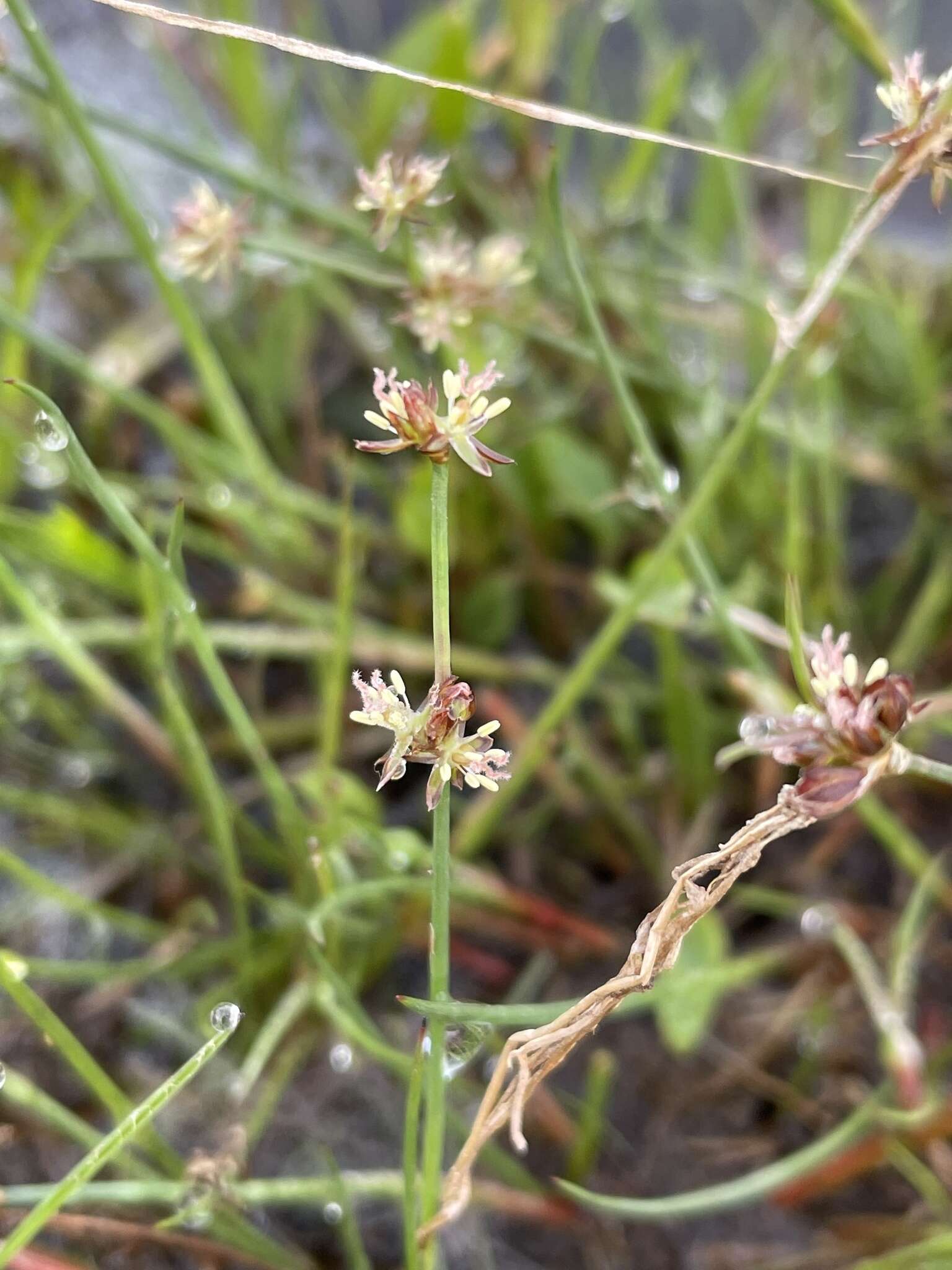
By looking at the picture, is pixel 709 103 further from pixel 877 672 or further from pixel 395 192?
pixel 877 672

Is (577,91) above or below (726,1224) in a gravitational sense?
above

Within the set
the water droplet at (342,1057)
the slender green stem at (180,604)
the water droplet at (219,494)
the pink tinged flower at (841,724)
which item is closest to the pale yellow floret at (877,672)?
the pink tinged flower at (841,724)

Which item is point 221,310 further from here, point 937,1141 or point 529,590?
point 937,1141

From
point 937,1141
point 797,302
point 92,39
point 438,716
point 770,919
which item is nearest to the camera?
point 438,716

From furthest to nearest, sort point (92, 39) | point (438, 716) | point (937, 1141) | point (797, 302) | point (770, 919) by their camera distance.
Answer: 1. point (92, 39)
2. point (797, 302)
3. point (770, 919)
4. point (937, 1141)
5. point (438, 716)

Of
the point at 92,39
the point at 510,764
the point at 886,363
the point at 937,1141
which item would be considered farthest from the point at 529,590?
the point at 92,39

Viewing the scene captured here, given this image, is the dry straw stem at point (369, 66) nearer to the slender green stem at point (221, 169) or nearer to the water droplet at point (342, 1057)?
the slender green stem at point (221, 169)

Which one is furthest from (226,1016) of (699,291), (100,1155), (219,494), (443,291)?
(699,291)

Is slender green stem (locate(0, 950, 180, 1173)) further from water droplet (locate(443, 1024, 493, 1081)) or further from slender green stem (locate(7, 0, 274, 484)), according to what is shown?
slender green stem (locate(7, 0, 274, 484))

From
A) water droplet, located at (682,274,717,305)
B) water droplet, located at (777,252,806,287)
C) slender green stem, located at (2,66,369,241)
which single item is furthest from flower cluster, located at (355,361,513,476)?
water droplet, located at (777,252,806,287)
